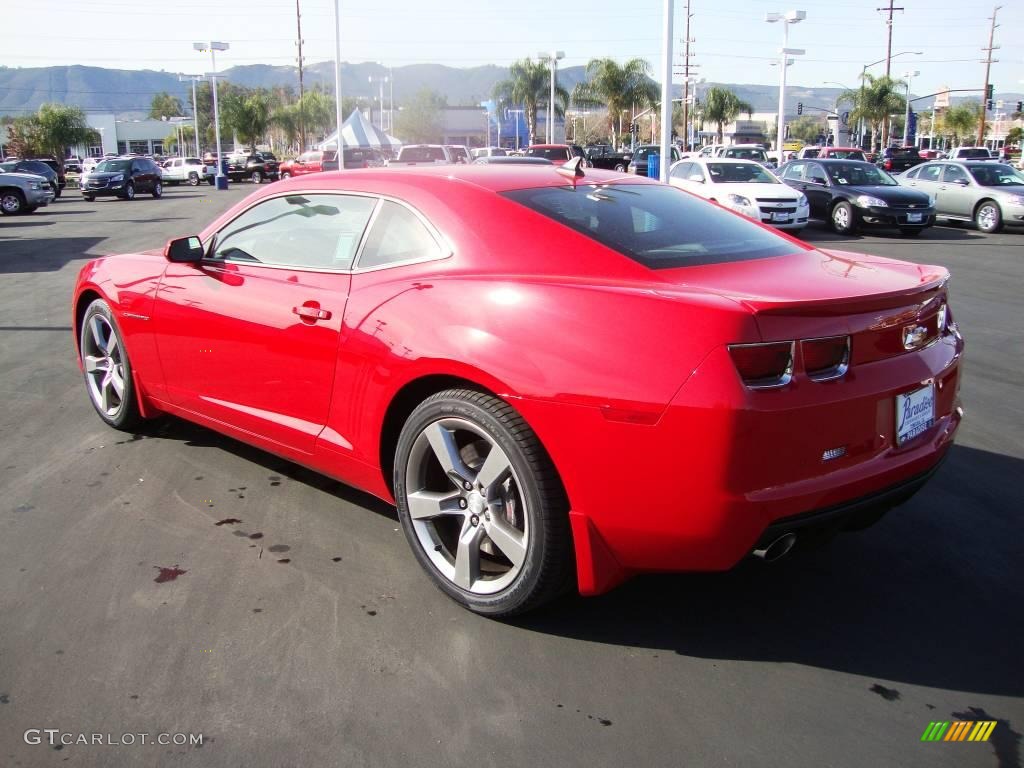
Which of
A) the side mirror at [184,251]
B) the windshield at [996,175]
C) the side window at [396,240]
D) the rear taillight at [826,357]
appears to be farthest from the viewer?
the windshield at [996,175]

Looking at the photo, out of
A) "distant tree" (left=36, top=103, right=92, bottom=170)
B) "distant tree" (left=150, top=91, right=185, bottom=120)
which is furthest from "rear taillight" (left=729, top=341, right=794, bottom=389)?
"distant tree" (left=150, top=91, right=185, bottom=120)

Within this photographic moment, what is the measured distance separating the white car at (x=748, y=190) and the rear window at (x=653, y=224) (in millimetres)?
13877

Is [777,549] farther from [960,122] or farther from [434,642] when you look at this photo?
[960,122]

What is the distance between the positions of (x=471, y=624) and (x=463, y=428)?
0.70 meters

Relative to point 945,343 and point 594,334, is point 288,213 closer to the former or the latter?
point 594,334

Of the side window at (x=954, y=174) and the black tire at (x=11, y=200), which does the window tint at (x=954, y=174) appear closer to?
the side window at (x=954, y=174)

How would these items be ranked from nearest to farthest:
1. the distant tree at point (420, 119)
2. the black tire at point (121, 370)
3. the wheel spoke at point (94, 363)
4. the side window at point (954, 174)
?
the black tire at point (121, 370), the wheel spoke at point (94, 363), the side window at point (954, 174), the distant tree at point (420, 119)

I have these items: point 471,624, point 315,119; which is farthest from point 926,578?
point 315,119

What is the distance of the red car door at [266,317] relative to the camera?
360 cm

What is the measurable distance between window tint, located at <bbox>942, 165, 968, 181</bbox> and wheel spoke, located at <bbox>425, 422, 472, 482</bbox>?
66.7ft

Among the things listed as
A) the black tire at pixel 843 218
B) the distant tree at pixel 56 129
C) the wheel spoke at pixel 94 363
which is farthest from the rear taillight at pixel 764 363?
the distant tree at pixel 56 129

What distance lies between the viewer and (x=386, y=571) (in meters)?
3.49

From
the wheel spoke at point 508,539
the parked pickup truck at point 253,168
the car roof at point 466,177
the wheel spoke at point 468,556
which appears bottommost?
the wheel spoke at point 468,556

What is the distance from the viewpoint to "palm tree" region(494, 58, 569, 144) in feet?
213
